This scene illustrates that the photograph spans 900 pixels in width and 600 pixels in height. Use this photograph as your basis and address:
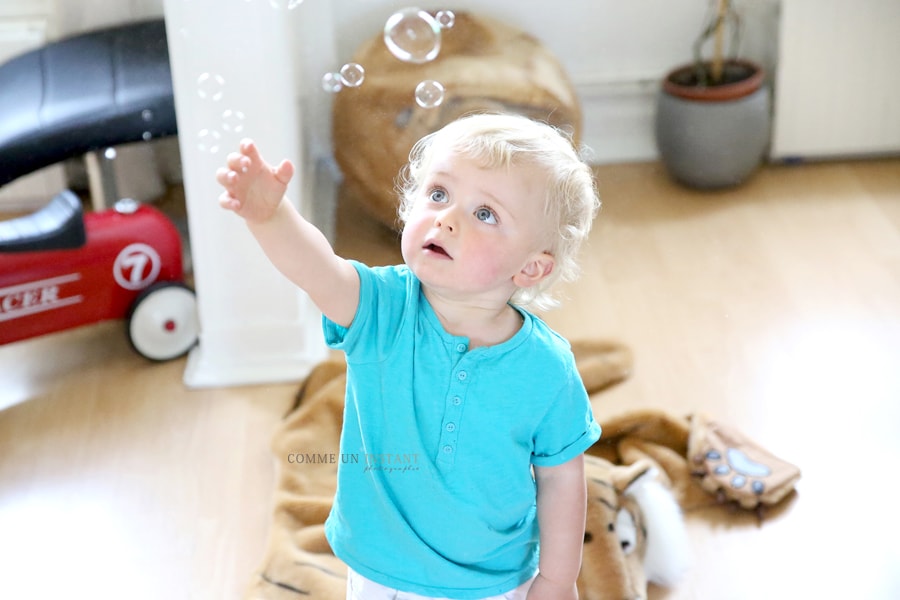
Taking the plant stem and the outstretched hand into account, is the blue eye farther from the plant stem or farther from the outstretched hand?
the plant stem

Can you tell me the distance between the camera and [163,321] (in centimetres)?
186

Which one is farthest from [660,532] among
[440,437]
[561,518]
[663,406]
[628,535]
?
[440,437]

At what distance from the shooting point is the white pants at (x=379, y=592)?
0.99 metres

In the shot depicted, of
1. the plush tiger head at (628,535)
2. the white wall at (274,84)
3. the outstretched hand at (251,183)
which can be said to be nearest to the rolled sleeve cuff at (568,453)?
the outstretched hand at (251,183)

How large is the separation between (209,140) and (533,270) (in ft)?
3.01

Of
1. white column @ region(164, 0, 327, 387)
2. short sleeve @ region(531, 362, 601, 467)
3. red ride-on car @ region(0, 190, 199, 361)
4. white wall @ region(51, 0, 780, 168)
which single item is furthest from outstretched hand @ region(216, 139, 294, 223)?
white wall @ region(51, 0, 780, 168)

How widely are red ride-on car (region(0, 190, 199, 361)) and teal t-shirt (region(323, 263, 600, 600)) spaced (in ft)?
3.13

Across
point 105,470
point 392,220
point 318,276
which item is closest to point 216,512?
point 105,470

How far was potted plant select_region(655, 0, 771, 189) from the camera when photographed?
2342mm

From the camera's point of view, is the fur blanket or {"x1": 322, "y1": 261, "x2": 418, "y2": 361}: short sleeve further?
the fur blanket

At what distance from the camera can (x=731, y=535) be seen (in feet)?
4.97

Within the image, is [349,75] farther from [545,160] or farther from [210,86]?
[545,160]

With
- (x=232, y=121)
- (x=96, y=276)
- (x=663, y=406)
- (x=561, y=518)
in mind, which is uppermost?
(x=232, y=121)

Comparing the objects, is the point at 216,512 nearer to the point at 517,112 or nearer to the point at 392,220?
the point at 392,220
